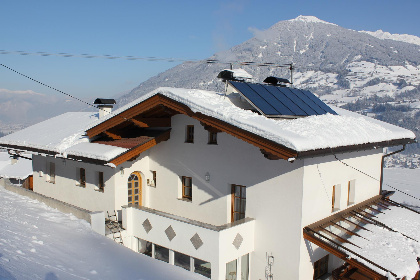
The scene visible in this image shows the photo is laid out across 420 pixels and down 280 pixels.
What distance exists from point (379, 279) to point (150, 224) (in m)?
7.24

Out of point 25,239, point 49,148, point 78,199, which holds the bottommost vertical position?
point 78,199

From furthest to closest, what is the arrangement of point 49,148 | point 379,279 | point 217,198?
point 49,148 → point 217,198 → point 379,279

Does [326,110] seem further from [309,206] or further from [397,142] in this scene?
[309,206]

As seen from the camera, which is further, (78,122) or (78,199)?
(78,122)

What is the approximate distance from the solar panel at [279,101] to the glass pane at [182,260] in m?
5.35

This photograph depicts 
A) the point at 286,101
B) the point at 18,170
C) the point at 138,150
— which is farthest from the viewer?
the point at 18,170

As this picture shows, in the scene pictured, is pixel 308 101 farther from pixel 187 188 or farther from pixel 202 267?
pixel 202 267

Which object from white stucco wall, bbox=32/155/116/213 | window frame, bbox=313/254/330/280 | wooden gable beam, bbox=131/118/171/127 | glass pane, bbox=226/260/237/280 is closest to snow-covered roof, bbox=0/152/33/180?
white stucco wall, bbox=32/155/116/213

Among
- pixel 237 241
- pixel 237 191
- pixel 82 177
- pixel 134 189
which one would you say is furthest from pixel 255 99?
pixel 82 177

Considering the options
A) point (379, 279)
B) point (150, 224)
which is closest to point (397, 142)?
point (379, 279)

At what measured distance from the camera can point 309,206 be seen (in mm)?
10422

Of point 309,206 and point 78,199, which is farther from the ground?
point 309,206

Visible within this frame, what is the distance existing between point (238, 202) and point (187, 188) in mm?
2425

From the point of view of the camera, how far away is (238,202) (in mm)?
11828
